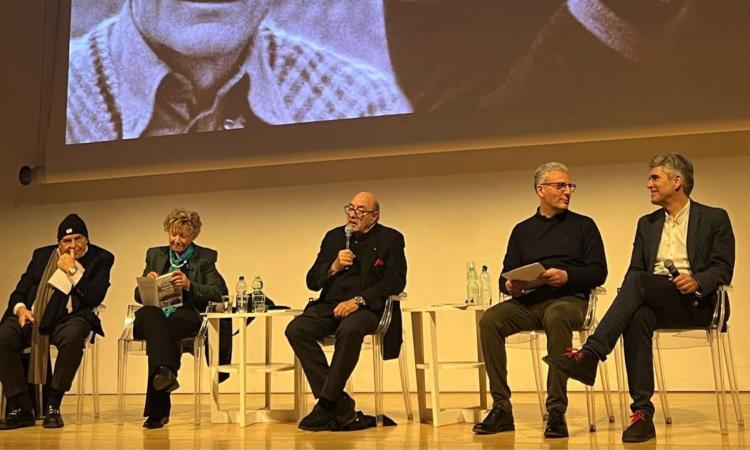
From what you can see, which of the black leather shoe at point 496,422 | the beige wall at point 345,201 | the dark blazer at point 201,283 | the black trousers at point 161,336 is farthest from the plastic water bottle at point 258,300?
the beige wall at point 345,201

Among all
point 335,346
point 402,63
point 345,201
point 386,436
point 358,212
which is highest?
point 402,63

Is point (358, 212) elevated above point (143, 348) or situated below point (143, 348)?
above

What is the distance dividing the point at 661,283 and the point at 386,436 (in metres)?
1.24

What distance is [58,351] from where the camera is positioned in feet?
13.5

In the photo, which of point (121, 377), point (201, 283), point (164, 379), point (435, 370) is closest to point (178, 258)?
point (201, 283)

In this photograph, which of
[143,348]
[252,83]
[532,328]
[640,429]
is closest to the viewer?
[640,429]

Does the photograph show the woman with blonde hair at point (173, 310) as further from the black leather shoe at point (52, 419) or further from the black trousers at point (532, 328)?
the black trousers at point (532, 328)

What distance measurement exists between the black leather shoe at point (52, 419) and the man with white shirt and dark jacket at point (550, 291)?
200 centimetres

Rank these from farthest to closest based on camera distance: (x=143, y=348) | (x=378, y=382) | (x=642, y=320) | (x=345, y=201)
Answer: (x=345, y=201)
(x=143, y=348)
(x=378, y=382)
(x=642, y=320)

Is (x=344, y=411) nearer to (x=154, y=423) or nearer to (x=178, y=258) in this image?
(x=154, y=423)

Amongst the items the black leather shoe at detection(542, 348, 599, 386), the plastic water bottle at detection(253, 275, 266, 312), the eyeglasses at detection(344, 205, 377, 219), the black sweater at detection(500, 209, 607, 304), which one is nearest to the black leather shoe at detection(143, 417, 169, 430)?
the plastic water bottle at detection(253, 275, 266, 312)

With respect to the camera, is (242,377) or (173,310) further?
(173,310)

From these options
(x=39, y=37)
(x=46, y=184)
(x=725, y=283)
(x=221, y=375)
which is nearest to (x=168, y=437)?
(x=221, y=375)

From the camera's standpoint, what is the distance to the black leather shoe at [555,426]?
322cm
